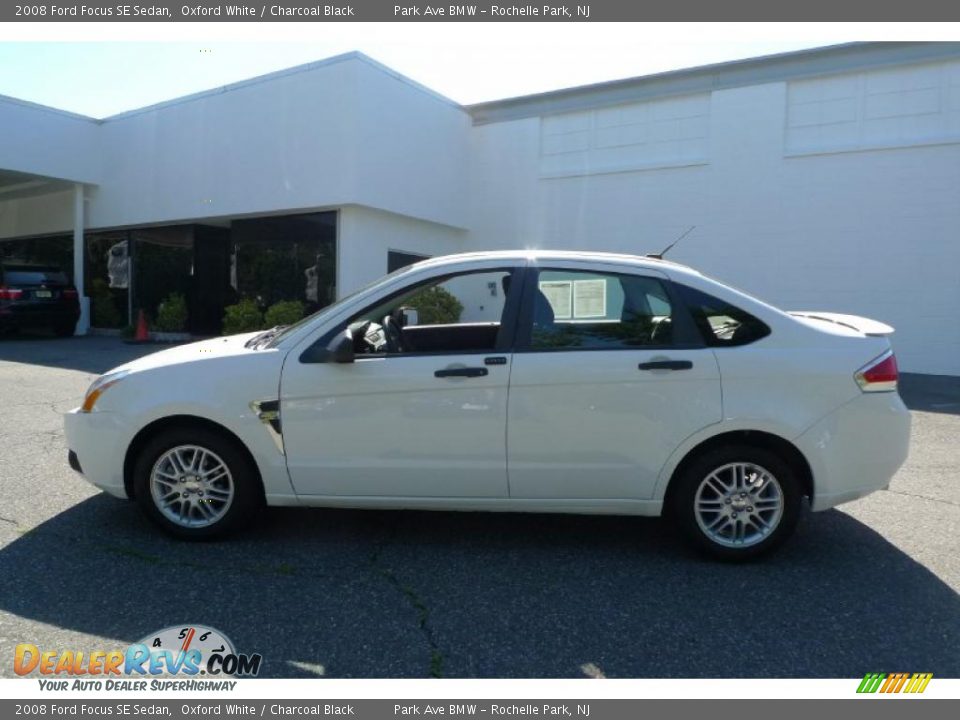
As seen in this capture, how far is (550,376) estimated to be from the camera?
3639 millimetres

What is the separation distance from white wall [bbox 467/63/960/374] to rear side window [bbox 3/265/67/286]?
12.1m

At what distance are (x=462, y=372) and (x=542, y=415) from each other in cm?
51

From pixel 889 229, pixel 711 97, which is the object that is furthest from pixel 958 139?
pixel 711 97

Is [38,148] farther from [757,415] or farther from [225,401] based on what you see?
[757,415]

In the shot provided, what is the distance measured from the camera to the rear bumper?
11.8 feet

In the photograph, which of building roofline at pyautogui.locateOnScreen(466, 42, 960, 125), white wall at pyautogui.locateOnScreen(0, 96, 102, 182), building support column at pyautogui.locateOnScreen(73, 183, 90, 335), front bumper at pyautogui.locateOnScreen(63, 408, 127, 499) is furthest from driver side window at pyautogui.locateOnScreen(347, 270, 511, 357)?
building support column at pyautogui.locateOnScreen(73, 183, 90, 335)

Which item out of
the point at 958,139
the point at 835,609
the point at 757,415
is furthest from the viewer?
the point at 958,139

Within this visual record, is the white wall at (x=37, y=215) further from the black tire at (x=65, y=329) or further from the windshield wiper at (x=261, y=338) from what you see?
the windshield wiper at (x=261, y=338)

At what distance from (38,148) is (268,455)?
17198mm

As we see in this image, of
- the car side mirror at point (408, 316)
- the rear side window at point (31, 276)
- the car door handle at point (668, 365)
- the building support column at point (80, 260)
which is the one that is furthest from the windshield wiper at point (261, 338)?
the building support column at point (80, 260)

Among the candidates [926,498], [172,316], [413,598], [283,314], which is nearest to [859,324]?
[926,498]

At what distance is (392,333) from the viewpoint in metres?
4.32

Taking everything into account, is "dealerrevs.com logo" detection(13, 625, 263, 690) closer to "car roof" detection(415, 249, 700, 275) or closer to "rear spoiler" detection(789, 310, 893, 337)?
"car roof" detection(415, 249, 700, 275)

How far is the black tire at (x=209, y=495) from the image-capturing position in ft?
12.6
